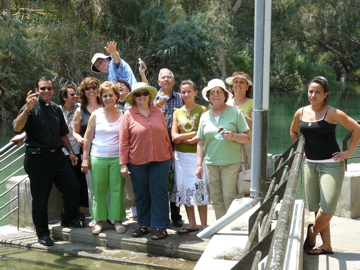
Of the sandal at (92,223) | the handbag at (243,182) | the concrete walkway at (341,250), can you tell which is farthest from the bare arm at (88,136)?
the concrete walkway at (341,250)

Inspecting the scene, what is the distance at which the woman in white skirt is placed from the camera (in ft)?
19.3

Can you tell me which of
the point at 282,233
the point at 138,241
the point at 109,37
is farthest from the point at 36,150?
the point at 109,37

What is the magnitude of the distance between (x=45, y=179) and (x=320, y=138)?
2819 millimetres

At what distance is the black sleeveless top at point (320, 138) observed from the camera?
15.8ft

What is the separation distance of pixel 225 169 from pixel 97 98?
70.4 inches

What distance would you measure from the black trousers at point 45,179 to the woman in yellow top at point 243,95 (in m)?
1.87

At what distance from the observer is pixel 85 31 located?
27578 millimetres

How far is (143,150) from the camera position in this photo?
5.64 meters

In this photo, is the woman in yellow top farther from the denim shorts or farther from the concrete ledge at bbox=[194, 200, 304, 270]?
the concrete ledge at bbox=[194, 200, 304, 270]

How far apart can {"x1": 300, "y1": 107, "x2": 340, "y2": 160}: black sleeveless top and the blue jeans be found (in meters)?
1.52

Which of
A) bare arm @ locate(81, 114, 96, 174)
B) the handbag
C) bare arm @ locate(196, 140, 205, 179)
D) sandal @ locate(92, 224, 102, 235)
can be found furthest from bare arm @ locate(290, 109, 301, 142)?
sandal @ locate(92, 224, 102, 235)

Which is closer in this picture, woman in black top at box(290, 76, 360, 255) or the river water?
woman in black top at box(290, 76, 360, 255)

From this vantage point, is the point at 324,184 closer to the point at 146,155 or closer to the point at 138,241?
the point at 146,155

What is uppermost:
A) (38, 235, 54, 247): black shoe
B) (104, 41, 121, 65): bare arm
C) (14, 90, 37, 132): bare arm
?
(104, 41, 121, 65): bare arm
